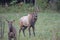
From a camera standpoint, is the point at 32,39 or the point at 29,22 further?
the point at 29,22

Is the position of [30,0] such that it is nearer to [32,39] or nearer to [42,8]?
[42,8]

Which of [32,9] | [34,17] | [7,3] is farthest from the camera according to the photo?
[7,3]

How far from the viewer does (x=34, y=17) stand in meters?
12.4

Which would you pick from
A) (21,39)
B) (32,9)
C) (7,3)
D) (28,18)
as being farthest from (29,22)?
(7,3)

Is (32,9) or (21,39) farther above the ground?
(21,39)

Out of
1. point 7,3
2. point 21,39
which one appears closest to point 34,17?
point 21,39

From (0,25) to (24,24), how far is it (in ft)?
6.84

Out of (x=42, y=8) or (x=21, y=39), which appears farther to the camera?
(x=42, y=8)

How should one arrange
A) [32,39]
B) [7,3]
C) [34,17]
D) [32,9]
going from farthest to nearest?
[7,3], [32,9], [34,17], [32,39]

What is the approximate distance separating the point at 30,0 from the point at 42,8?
180 inches

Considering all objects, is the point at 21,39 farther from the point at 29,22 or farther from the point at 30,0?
the point at 30,0

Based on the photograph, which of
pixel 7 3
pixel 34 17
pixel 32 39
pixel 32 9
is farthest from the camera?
pixel 7 3

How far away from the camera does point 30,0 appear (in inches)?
1312

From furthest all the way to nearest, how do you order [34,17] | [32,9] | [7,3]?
1. [7,3]
2. [32,9]
3. [34,17]
